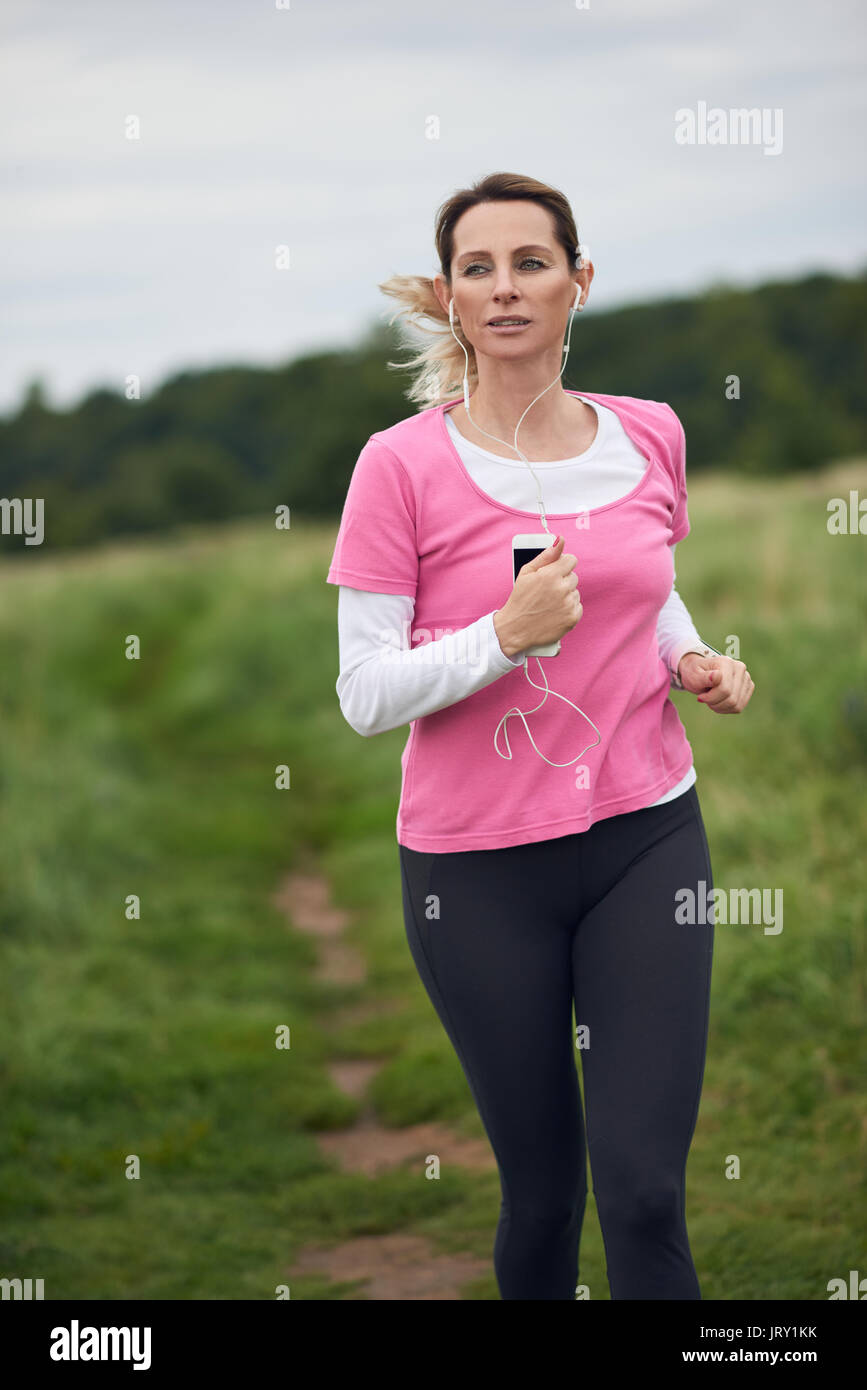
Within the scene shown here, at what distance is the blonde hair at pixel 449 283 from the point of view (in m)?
2.46

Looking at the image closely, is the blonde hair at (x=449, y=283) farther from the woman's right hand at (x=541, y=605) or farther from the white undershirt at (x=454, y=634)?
the woman's right hand at (x=541, y=605)

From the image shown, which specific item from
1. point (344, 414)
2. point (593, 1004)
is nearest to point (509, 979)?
point (593, 1004)

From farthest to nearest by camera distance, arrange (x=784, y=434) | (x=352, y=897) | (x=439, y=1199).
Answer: (x=784, y=434)
(x=352, y=897)
(x=439, y=1199)

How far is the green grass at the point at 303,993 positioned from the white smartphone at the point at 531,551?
6.32 feet

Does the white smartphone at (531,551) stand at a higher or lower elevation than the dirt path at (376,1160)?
higher

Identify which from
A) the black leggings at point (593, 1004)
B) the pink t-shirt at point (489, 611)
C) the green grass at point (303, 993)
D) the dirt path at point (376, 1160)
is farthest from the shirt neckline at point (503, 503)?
the dirt path at point (376, 1160)

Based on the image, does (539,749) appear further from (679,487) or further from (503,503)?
(679,487)

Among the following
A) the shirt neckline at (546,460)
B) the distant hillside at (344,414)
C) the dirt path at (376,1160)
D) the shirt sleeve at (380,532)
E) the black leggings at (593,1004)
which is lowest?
the dirt path at (376,1160)

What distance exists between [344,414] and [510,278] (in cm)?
4741

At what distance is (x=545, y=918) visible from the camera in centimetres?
242

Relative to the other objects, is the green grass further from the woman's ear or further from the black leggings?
the woman's ear
